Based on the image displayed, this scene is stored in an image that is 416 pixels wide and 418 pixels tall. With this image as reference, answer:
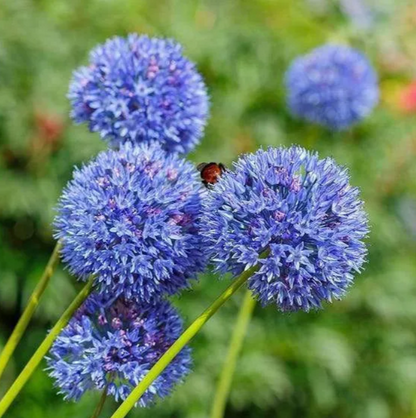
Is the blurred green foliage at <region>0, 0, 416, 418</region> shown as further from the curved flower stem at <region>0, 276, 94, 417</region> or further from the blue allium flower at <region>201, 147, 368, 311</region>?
the blue allium flower at <region>201, 147, 368, 311</region>

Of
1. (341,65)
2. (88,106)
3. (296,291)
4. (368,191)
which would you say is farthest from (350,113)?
(296,291)

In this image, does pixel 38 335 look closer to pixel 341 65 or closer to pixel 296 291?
pixel 341 65

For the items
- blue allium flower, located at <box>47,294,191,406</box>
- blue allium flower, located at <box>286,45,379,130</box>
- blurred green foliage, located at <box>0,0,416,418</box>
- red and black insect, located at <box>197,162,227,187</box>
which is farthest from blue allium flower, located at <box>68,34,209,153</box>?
blurred green foliage, located at <box>0,0,416,418</box>

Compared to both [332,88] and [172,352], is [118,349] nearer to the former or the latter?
[172,352]

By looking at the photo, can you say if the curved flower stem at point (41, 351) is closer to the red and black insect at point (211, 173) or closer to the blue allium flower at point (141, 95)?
the red and black insect at point (211, 173)

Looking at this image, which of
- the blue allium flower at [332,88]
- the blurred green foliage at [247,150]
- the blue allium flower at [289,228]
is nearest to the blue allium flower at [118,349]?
the blue allium flower at [289,228]

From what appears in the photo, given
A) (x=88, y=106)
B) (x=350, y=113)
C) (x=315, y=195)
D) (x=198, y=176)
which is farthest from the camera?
(x=350, y=113)
